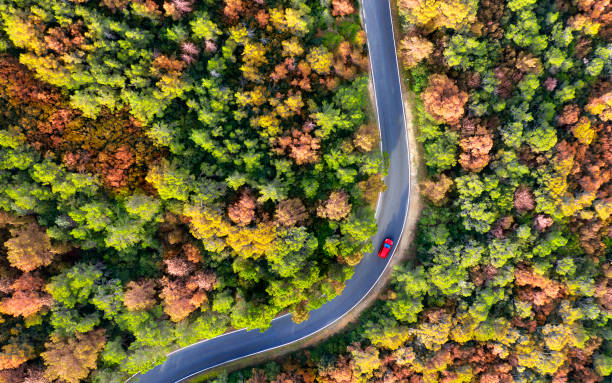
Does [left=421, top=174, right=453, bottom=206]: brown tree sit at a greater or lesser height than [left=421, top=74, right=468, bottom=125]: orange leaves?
lesser

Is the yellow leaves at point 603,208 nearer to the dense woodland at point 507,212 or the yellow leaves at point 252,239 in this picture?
the dense woodland at point 507,212

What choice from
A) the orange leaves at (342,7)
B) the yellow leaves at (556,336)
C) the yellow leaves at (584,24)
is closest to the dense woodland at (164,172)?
the orange leaves at (342,7)

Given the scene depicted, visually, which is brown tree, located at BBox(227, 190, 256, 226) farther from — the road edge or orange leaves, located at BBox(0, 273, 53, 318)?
orange leaves, located at BBox(0, 273, 53, 318)

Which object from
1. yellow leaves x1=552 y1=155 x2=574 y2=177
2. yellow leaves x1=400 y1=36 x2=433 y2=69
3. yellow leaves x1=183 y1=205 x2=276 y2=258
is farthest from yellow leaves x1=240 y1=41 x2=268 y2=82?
yellow leaves x1=552 y1=155 x2=574 y2=177

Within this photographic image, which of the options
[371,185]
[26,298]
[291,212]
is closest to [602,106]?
[371,185]

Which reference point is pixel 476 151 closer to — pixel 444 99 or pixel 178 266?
pixel 444 99

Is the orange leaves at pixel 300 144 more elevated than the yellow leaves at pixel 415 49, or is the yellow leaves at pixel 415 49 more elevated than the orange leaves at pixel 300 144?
the yellow leaves at pixel 415 49
